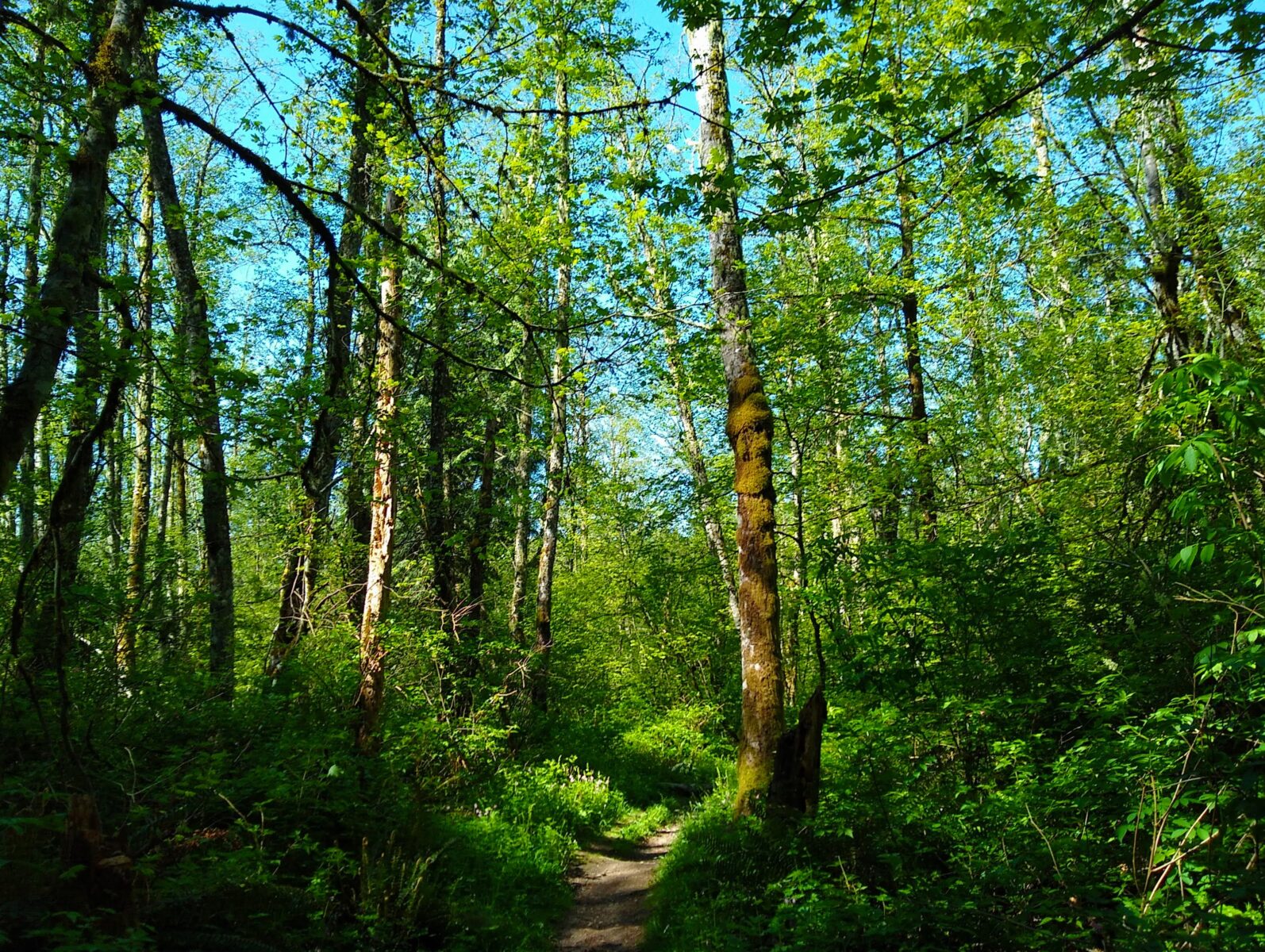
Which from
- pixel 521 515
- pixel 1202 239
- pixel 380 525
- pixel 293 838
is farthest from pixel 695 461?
pixel 293 838

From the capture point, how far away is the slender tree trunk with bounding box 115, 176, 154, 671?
4.34 meters

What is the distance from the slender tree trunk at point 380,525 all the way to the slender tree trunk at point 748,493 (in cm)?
317

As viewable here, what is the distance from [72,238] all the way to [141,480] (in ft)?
40.6

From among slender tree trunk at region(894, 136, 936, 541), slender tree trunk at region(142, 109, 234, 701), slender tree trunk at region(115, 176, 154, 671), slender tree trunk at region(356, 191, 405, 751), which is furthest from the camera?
slender tree trunk at region(894, 136, 936, 541)

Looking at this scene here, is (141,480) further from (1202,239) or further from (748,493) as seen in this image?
(1202,239)

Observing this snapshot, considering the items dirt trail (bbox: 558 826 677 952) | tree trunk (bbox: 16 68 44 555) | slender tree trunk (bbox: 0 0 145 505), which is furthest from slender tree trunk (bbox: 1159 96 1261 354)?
tree trunk (bbox: 16 68 44 555)

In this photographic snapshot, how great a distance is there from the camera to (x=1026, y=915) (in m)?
3.83

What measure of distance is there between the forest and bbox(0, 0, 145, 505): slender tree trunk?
2 cm

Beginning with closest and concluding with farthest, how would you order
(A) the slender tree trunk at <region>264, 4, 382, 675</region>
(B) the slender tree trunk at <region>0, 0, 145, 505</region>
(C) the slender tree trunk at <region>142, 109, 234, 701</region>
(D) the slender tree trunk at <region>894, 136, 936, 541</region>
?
(B) the slender tree trunk at <region>0, 0, 145, 505</region> → (C) the slender tree trunk at <region>142, 109, 234, 701</region> → (A) the slender tree trunk at <region>264, 4, 382, 675</region> → (D) the slender tree trunk at <region>894, 136, 936, 541</region>

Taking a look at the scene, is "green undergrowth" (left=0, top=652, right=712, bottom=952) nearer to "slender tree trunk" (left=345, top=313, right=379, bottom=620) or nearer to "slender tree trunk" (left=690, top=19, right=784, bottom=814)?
"slender tree trunk" (left=345, top=313, right=379, bottom=620)

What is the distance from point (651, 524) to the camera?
36.1 feet

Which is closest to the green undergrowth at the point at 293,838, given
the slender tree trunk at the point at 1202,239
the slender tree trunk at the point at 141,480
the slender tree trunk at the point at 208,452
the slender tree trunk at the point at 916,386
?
the slender tree trunk at the point at 208,452

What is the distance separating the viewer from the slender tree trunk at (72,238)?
3070mm

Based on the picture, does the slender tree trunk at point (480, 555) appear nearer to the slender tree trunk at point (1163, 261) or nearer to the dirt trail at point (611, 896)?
the dirt trail at point (611, 896)
